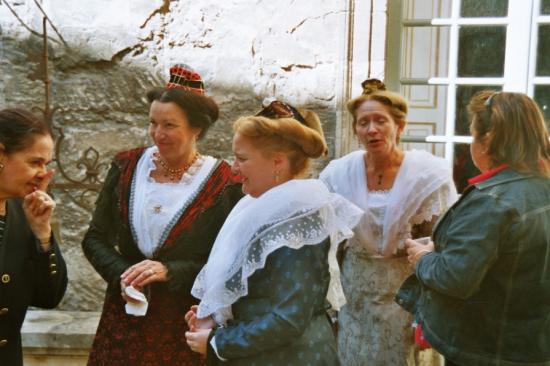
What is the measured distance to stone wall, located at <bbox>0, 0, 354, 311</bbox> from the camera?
12.6 feet

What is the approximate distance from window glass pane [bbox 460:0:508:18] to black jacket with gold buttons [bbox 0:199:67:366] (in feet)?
9.35

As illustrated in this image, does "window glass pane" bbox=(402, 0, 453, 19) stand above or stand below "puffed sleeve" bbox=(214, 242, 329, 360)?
above

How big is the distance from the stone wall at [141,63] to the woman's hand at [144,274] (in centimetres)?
159

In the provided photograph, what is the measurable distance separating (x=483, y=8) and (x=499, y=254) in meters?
2.33

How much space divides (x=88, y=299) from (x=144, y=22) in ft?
5.49

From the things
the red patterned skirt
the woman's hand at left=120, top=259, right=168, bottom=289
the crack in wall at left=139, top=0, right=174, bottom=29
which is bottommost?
the red patterned skirt

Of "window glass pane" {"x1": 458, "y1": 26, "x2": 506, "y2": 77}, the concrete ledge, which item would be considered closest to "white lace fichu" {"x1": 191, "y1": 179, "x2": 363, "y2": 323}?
the concrete ledge

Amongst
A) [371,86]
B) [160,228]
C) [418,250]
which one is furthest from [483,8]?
[160,228]

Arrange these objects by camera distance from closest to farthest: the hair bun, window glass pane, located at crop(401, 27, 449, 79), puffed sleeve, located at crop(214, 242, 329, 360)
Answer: puffed sleeve, located at crop(214, 242, 329, 360) < the hair bun < window glass pane, located at crop(401, 27, 449, 79)

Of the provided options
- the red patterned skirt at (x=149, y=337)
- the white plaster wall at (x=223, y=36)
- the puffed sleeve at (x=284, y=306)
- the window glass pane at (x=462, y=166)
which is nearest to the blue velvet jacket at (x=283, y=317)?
the puffed sleeve at (x=284, y=306)

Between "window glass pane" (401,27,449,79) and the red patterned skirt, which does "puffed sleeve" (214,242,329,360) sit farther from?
"window glass pane" (401,27,449,79)

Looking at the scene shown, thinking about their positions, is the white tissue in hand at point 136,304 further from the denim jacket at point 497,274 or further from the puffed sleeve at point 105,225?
the denim jacket at point 497,274

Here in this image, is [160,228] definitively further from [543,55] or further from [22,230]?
[543,55]

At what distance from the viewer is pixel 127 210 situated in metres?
2.58
